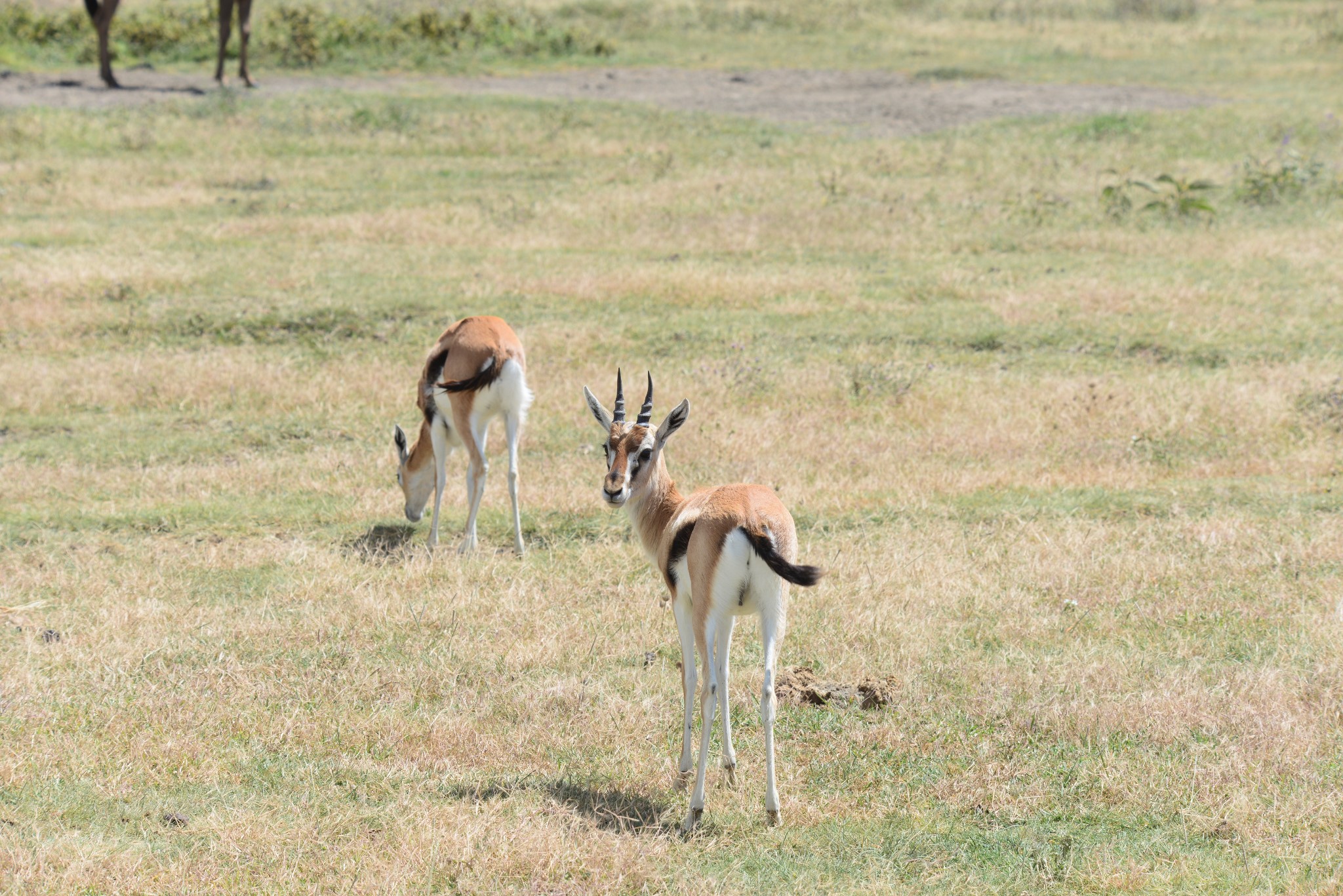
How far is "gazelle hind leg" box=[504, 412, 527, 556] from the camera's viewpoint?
29.0ft

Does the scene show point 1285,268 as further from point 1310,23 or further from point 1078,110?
point 1310,23

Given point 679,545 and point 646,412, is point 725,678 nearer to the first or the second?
point 679,545

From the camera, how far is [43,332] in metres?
13.2

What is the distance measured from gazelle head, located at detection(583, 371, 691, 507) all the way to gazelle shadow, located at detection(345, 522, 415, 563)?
324 cm

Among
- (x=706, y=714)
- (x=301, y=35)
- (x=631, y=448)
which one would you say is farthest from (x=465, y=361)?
(x=301, y=35)

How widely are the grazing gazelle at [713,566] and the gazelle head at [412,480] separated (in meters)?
3.85

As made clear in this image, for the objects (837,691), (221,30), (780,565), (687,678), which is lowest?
(837,691)

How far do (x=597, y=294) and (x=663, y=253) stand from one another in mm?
2220

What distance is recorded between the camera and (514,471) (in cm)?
913

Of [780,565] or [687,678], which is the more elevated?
[780,565]

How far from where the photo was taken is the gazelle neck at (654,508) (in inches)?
235

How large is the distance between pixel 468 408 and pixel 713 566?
14.2 feet

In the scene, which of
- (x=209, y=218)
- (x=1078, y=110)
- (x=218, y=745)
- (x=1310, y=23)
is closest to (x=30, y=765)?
(x=218, y=745)

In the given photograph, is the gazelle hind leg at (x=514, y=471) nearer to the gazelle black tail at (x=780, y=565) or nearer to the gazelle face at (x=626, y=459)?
the gazelle face at (x=626, y=459)
